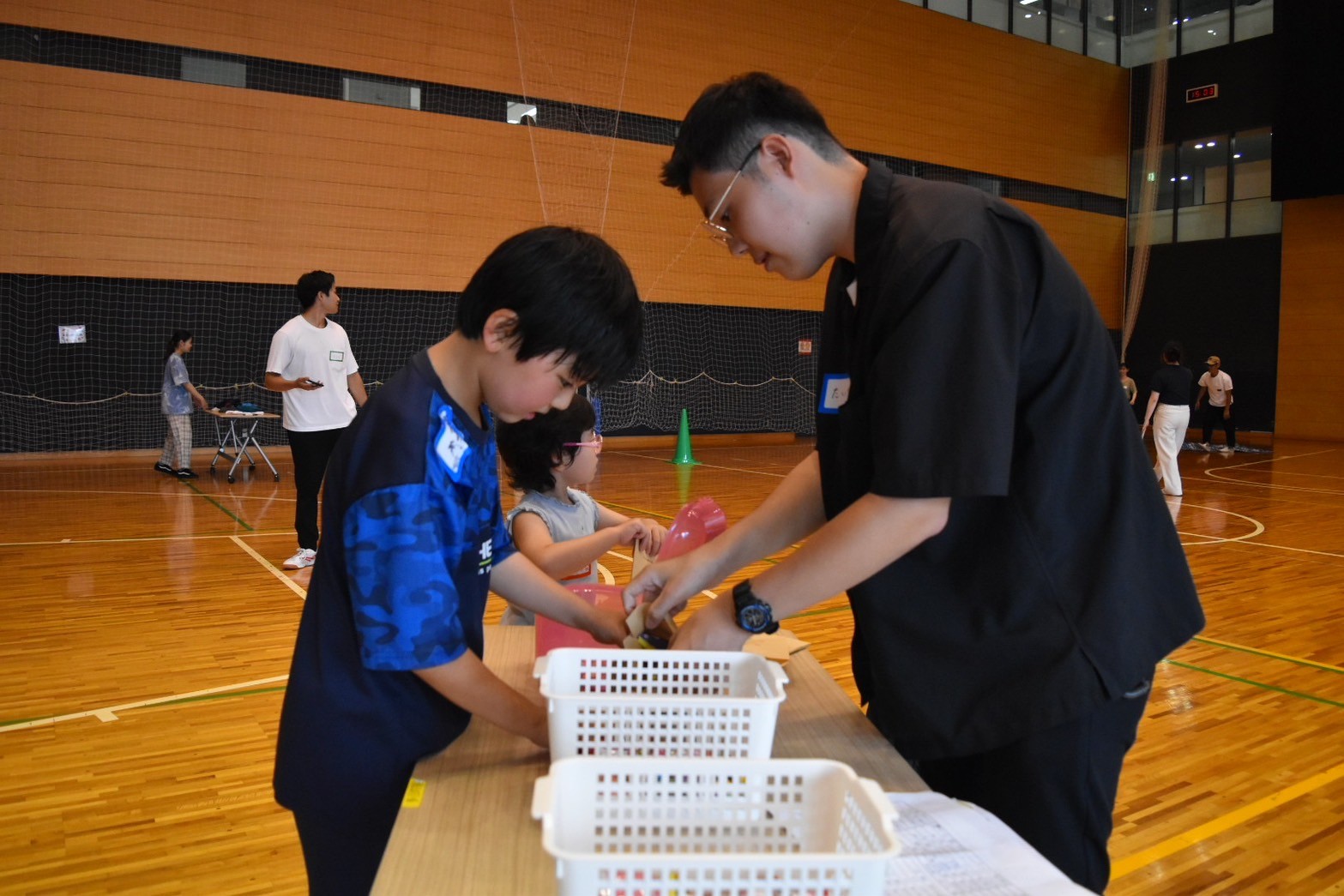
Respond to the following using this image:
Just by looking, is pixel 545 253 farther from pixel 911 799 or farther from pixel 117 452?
pixel 117 452

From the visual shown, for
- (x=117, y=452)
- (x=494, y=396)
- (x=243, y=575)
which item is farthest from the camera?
(x=117, y=452)

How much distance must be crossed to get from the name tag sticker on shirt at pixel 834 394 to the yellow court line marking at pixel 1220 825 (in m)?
1.65

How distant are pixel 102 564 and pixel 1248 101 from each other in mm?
18253

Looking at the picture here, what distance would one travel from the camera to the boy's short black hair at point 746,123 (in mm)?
1238

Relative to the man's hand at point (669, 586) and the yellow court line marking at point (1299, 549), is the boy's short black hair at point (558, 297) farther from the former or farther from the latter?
the yellow court line marking at point (1299, 549)

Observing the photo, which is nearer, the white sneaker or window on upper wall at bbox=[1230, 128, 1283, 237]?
the white sneaker

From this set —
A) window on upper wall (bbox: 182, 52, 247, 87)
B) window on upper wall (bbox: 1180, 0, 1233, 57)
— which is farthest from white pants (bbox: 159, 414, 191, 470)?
window on upper wall (bbox: 1180, 0, 1233, 57)

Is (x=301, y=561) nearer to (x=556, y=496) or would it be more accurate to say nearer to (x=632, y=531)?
(x=556, y=496)

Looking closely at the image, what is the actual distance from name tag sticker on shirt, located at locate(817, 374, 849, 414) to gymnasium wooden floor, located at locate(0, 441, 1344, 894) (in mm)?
326

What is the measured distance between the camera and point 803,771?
0.81m

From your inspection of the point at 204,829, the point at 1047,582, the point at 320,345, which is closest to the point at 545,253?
the point at 1047,582

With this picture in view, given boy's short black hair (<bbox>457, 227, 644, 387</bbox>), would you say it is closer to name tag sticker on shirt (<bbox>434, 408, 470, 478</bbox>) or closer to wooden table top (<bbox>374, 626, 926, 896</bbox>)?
name tag sticker on shirt (<bbox>434, 408, 470, 478</bbox>)

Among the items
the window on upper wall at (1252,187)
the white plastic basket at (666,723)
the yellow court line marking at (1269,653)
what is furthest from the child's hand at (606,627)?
the window on upper wall at (1252,187)

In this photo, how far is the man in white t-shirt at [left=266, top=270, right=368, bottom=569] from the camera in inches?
219
